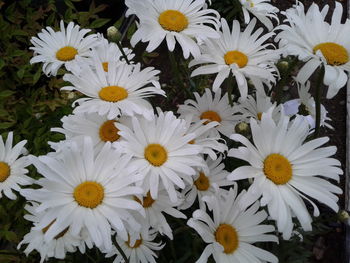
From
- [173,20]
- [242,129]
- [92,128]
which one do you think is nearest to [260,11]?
[173,20]

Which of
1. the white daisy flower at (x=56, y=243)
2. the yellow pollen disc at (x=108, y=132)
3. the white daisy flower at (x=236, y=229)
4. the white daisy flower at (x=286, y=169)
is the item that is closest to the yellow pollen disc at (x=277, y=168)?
the white daisy flower at (x=286, y=169)

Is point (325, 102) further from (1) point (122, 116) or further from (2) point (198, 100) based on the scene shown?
(1) point (122, 116)

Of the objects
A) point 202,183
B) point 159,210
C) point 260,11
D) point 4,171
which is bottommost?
point 4,171

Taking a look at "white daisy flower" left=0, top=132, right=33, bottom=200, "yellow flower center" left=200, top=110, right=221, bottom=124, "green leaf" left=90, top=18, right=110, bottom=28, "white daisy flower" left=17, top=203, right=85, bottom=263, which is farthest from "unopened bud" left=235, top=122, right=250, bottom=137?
"green leaf" left=90, top=18, right=110, bottom=28

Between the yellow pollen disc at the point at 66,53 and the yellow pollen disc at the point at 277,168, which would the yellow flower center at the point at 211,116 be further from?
the yellow pollen disc at the point at 66,53

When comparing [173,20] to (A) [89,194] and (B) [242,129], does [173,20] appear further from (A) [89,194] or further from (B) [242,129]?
(A) [89,194]

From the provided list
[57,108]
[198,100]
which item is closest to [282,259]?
[198,100]

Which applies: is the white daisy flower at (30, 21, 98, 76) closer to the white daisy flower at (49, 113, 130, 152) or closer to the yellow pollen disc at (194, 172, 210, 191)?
the white daisy flower at (49, 113, 130, 152)
